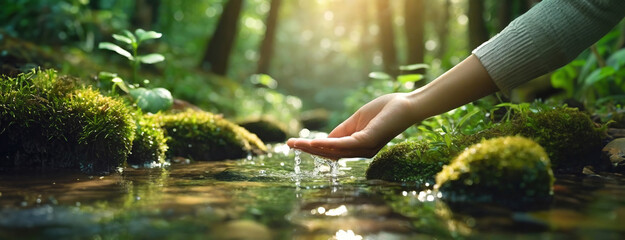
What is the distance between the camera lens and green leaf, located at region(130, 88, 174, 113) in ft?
15.1

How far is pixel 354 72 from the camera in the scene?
45312mm

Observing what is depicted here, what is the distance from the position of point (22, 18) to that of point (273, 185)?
27.3ft

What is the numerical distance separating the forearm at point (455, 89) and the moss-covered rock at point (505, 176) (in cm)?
72

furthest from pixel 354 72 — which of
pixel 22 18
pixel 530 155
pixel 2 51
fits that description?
pixel 530 155

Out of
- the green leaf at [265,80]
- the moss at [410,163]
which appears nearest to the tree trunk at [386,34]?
the green leaf at [265,80]

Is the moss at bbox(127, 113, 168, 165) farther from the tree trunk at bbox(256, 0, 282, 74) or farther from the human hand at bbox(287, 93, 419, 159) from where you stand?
Answer: the tree trunk at bbox(256, 0, 282, 74)

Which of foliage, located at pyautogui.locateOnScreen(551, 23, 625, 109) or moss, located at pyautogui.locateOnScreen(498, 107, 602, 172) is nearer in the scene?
moss, located at pyautogui.locateOnScreen(498, 107, 602, 172)

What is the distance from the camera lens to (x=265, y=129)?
9.12m

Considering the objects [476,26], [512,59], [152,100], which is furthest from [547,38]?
[476,26]

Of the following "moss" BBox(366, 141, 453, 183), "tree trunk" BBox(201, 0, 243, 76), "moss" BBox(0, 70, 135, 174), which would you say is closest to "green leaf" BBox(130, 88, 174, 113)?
"moss" BBox(0, 70, 135, 174)

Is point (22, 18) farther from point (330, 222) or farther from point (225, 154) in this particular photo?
point (330, 222)

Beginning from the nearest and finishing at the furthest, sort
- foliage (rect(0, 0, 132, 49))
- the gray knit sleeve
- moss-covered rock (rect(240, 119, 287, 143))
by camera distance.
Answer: the gray knit sleeve < moss-covered rock (rect(240, 119, 287, 143)) < foliage (rect(0, 0, 132, 49))

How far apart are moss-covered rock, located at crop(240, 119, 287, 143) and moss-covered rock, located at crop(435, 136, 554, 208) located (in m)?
6.62

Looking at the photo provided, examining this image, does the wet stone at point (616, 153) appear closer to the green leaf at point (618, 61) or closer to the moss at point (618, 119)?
the moss at point (618, 119)
